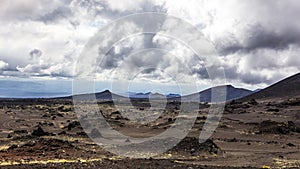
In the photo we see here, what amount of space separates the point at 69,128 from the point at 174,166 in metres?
25.6

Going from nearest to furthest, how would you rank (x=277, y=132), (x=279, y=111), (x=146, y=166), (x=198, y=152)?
(x=146, y=166), (x=198, y=152), (x=277, y=132), (x=279, y=111)

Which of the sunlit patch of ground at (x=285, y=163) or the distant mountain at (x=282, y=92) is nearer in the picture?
the sunlit patch of ground at (x=285, y=163)

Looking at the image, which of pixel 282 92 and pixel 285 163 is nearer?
pixel 285 163

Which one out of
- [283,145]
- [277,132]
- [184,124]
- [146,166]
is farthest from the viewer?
[184,124]

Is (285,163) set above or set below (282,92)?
below

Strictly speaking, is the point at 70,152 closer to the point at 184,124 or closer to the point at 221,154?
the point at 221,154

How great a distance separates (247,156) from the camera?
25.4m

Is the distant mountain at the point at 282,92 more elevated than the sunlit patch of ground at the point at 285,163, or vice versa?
the distant mountain at the point at 282,92

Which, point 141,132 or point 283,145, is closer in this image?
point 283,145

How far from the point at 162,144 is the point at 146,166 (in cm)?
874

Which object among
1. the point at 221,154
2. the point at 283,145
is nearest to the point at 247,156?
the point at 221,154

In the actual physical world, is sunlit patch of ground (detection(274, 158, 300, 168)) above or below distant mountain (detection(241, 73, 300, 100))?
below

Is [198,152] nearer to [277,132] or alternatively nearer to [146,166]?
[146,166]

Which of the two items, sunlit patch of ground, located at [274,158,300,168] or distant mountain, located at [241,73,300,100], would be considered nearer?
sunlit patch of ground, located at [274,158,300,168]
